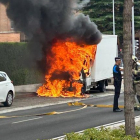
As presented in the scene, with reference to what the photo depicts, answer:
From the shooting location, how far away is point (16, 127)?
12.4 meters

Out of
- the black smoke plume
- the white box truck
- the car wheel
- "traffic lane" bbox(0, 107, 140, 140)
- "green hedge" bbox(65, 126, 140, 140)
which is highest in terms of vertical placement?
the black smoke plume

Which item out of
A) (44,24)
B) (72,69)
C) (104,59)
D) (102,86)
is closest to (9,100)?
(72,69)

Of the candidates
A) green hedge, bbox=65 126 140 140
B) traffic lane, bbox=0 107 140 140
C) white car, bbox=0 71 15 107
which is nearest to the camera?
green hedge, bbox=65 126 140 140

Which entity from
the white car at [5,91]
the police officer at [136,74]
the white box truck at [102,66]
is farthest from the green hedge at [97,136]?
the white box truck at [102,66]

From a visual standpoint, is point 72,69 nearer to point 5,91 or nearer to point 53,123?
point 5,91

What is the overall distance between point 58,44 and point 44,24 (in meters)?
1.33

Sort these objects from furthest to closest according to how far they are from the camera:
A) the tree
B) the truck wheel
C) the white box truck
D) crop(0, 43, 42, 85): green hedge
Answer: crop(0, 43, 42, 85): green hedge → the truck wheel → the white box truck → the tree

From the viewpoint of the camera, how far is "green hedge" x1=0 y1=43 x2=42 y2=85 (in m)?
26.7

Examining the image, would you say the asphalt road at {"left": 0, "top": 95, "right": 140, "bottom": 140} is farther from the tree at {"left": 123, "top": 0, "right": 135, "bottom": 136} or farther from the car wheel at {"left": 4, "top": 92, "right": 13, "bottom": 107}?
the tree at {"left": 123, "top": 0, "right": 135, "bottom": 136}

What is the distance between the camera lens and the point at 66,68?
76.8ft

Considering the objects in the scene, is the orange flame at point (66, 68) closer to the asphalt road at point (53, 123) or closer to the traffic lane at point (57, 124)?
the asphalt road at point (53, 123)

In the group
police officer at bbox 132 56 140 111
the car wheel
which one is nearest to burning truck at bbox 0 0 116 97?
the car wheel

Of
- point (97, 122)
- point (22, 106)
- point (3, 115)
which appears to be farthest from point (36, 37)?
point (97, 122)

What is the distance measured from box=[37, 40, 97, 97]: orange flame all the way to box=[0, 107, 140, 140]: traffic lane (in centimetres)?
690
